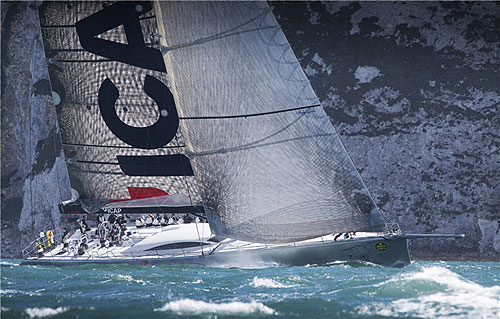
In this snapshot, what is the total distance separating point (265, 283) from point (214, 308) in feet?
7.73

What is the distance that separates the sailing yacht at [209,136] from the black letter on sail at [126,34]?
2 centimetres

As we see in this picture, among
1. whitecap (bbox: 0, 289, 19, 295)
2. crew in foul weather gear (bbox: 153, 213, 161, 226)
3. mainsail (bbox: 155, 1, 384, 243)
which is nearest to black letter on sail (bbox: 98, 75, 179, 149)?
mainsail (bbox: 155, 1, 384, 243)

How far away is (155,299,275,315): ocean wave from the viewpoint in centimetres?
1147

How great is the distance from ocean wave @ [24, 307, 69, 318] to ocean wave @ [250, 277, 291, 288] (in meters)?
4.01

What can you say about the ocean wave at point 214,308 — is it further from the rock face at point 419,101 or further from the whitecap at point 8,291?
the rock face at point 419,101

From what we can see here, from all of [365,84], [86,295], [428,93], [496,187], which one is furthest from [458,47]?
[86,295]

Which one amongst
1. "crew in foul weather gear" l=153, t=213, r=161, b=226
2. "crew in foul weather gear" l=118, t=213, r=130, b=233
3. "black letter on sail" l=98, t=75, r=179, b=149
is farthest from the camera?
"crew in foul weather gear" l=153, t=213, r=161, b=226

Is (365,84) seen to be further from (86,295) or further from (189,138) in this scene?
(86,295)

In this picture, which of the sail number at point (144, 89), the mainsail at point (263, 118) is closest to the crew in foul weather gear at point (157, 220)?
the sail number at point (144, 89)

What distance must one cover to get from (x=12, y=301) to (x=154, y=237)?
5184 millimetres

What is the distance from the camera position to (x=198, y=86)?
15172 mm

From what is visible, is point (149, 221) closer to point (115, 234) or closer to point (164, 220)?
point (164, 220)

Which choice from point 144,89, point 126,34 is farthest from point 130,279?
point 126,34

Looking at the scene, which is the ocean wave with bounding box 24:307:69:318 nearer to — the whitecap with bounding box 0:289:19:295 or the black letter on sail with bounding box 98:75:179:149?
the whitecap with bounding box 0:289:19:295
